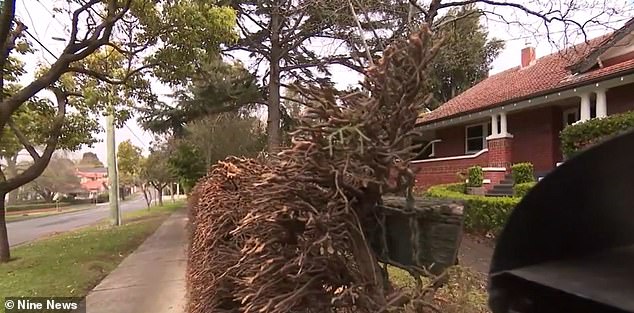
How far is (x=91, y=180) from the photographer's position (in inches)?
3656

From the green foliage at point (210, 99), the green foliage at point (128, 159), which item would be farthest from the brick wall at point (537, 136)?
the green foliage at point (128, 159)

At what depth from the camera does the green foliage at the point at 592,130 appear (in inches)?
408

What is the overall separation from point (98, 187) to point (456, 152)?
286 feet

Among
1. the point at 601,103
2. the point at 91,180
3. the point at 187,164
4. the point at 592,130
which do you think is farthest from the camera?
the point at 91,180

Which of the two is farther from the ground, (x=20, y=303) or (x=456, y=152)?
(x=456, y=152)

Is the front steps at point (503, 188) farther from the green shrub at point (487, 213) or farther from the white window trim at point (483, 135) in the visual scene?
the white window trim at point (483, 135)

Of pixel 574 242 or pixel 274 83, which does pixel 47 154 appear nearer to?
pixel 274 83

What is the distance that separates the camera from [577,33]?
12.9 meters

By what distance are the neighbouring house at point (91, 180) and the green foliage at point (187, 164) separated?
6214cm

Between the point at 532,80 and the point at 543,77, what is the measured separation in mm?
569

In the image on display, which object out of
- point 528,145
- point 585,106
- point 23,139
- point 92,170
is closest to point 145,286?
point 23,139

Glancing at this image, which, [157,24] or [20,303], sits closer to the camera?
[20,303]

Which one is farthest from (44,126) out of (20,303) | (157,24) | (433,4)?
(433,4)

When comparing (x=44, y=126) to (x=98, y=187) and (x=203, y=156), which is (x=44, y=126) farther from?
(x=98, y=187)
